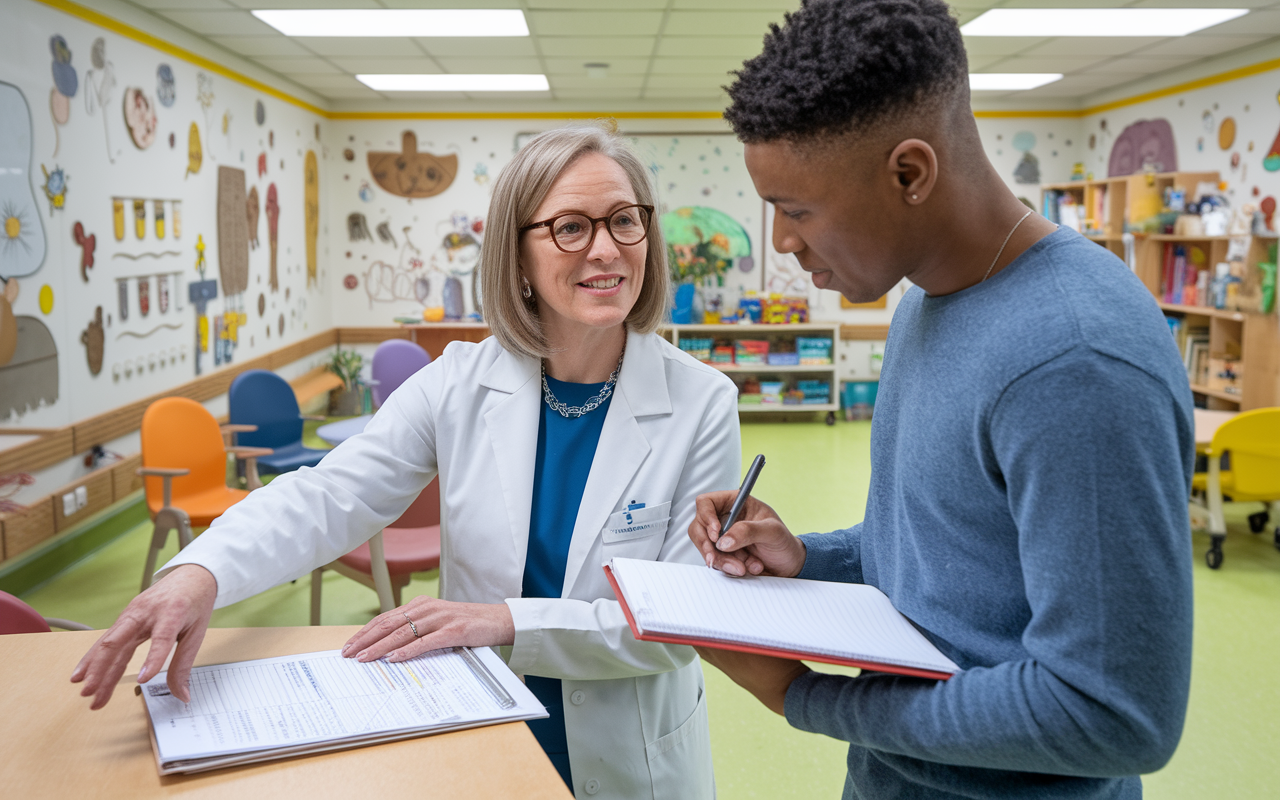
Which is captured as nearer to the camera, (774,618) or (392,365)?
(774,618)

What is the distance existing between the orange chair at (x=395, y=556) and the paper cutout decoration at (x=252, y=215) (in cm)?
435

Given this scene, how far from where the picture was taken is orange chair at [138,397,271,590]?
368cm

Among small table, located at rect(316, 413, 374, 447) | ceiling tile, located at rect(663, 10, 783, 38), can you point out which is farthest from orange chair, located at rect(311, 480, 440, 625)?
ceiling tile, located at rect(663, 10, 783, 38)

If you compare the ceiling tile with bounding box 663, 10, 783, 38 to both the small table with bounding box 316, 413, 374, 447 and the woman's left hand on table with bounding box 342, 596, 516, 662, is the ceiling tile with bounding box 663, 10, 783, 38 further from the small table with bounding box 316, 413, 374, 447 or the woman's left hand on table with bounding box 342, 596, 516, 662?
the woman's left hand on table with bounding box 342, 596, 516, 662

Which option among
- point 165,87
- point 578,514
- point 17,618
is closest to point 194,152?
point 165,87

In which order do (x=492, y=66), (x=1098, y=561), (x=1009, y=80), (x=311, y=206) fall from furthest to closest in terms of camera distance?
(x=311, y=206)
(x=1009, y=80)
(x=492, y=66)
(x=1098, y=561)

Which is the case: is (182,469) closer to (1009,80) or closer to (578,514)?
(578,514)

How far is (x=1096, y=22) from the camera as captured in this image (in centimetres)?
572

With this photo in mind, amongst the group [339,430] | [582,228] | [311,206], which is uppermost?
[311,206]

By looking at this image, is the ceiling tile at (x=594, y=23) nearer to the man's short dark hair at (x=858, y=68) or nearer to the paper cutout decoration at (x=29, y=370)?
the paper cutout decoration at (x=29, y=370)

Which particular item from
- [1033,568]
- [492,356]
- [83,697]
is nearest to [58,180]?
[492,356]

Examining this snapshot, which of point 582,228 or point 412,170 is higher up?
point 412,170

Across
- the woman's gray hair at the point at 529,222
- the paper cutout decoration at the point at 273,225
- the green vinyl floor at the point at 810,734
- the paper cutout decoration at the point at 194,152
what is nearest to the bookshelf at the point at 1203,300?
the green vinyl floor at the point at 810,734

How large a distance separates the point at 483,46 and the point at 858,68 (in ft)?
20.0
